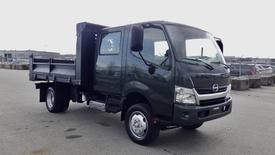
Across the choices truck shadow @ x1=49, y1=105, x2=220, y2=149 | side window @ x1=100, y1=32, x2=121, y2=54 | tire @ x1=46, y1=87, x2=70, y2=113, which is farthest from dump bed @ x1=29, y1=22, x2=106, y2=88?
truck shadow @ x1=49, y1=105, x2=220, y2=149

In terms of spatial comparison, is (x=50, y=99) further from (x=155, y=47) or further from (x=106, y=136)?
(x=155, y=47)

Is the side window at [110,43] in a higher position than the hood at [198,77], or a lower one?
higher

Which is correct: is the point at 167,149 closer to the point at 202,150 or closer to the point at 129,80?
the point at 202,150

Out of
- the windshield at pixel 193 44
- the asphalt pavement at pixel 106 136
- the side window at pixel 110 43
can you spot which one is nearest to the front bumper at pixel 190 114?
the asphalt pavement at pixel 106 136

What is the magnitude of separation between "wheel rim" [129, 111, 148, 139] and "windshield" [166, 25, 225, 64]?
4.70 feet

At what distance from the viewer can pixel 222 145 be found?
498 centimetres

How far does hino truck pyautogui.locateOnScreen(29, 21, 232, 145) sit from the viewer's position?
425 centimetres

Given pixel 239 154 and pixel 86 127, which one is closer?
pixel 239 154

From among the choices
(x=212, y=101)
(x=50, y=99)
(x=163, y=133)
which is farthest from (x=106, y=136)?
(x=50, y=99)

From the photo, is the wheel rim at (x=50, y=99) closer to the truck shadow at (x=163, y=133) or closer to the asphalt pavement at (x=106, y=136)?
the asphalt pavement at (x=106, y=136)

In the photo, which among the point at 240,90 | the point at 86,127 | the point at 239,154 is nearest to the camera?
the point at 239,154

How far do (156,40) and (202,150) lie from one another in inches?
89.6

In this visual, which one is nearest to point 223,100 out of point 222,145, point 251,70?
point 222,145

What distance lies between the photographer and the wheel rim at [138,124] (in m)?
4.80
